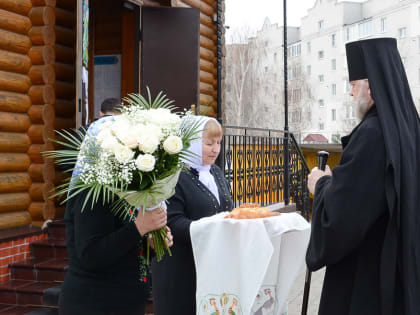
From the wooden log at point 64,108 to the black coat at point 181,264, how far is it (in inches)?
148

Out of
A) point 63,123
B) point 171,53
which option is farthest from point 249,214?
point 171,53

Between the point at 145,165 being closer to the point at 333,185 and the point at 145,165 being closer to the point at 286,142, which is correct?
the point at 333,185

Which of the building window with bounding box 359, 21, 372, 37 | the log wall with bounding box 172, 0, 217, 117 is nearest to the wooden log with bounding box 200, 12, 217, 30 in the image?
the log wall with bounding box 172, 0, 217, 117

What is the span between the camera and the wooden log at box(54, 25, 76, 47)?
6.50m

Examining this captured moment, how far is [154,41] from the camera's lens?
7.88 m

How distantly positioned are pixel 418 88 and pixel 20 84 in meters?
41.0

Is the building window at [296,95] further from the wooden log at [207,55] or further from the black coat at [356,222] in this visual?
the black coat at [356,222]

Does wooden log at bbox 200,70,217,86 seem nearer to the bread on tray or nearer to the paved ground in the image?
the paved ground

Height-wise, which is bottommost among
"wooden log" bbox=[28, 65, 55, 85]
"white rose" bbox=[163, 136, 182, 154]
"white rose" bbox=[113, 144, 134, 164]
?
"white rose" bbox=[113, 144, 134, 164]

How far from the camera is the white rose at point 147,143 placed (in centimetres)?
216

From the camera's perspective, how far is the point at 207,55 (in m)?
10.0

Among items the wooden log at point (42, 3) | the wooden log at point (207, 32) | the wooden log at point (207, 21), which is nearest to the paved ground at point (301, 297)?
the wooden log at point (42, 3)

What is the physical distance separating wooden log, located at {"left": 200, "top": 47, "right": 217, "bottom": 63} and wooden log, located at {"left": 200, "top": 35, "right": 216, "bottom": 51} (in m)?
0.06

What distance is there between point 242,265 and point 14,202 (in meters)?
3.96
